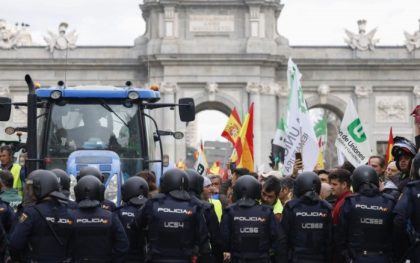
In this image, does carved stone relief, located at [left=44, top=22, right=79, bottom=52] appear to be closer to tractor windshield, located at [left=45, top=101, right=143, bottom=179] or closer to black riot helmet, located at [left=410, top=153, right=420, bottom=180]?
tractor windshield, located at [left=45, top=101, right=143, bottom=179]

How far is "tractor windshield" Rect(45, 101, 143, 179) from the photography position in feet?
55.6

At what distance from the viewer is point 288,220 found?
1226 cm

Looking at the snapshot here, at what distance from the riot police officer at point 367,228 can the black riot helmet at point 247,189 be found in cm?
105

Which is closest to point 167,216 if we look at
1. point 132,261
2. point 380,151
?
point 132,261

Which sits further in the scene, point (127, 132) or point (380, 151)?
point (380, 151)

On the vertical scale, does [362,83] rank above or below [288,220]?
above


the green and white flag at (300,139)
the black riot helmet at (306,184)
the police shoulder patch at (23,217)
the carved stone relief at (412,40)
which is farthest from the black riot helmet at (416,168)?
the carved stone relief at (412,40)

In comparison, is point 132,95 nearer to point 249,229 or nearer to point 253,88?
point 249,229

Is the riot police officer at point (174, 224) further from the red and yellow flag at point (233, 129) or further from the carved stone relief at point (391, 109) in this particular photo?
the carved stone relief at point (391, 109)

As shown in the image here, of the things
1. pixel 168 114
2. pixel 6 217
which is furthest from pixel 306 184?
pixel 168 114

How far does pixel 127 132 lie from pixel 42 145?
1.42 meters

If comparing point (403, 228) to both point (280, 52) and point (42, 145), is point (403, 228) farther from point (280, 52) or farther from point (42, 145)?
point (280, 52)

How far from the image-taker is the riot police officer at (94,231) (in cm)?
1133

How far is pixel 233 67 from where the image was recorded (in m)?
53.4
